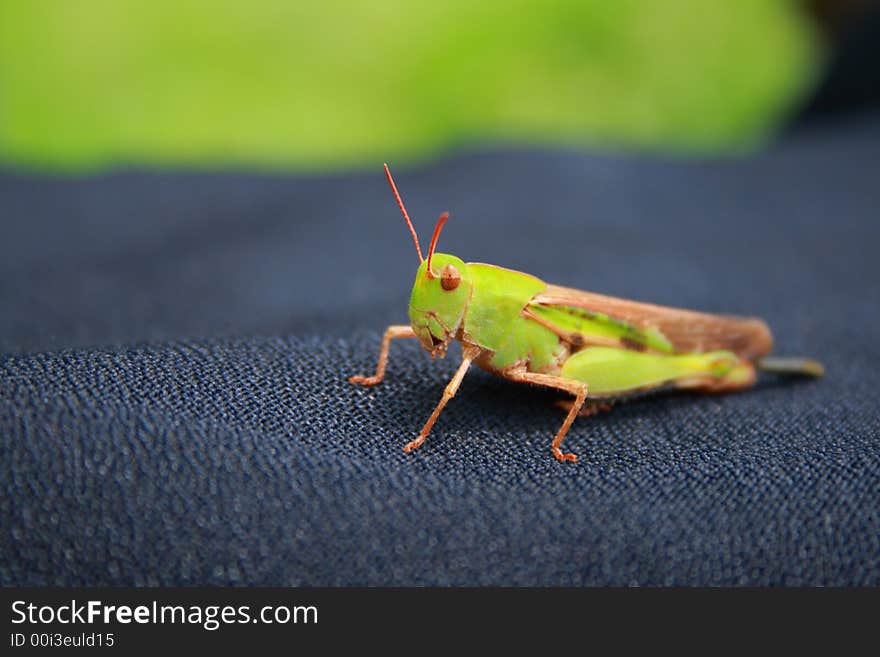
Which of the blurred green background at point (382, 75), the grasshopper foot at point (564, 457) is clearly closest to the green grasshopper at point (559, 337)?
the grasshopper foot at point (564, 457)

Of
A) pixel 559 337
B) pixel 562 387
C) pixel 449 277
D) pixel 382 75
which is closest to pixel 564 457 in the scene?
pixel 562 387

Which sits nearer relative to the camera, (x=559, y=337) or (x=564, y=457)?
(x=564, y=457)

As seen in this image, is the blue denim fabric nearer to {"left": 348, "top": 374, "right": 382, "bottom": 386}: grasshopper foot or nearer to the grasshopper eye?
{"left": 348, "top": 374, "right": 382, "bottom": 386}: grasshopper foot

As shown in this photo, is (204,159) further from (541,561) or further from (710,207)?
(541,561)

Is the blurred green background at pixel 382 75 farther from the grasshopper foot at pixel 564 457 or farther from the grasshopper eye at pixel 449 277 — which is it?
the grasshopper foot at pixel 564 457

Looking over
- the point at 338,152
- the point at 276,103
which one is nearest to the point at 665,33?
the point at 338,152

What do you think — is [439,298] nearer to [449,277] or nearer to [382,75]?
[449,277]

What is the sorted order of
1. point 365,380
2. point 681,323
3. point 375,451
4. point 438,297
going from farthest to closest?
point 681,323
point 365,380
point 438,297
point 375,451
